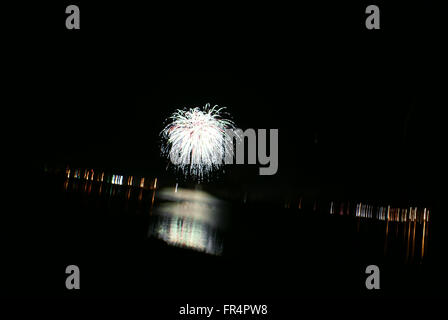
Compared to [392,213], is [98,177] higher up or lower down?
higher up

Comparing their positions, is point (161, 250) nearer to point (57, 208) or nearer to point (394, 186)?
point (57, 208)

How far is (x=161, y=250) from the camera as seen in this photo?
324 inches

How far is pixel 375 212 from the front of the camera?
38.5 meters
